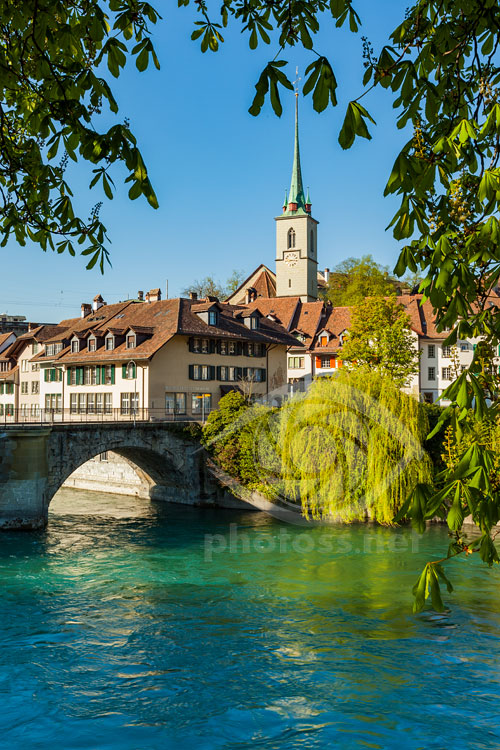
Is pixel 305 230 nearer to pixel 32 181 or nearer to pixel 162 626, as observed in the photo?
pixel 162 626

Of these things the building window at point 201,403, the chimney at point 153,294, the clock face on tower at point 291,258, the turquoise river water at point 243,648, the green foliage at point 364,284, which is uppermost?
the clock face on tower at point 291,258

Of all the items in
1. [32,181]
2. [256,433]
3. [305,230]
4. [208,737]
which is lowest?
[208,737]

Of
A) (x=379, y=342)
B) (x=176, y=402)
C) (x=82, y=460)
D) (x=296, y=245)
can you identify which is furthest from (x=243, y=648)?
(x=296, y=245)

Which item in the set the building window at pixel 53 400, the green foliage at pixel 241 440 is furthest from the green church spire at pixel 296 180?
the green foliage at pixel 241 440

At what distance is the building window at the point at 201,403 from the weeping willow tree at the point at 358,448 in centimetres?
1192

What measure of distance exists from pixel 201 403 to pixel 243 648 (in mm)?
26511

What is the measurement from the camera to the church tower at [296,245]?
83125 millimetres

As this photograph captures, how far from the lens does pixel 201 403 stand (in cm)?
4034

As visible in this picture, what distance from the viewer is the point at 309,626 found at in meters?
15.6

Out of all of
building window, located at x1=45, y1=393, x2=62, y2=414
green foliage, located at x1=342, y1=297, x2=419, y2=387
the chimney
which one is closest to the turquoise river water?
green foliage, located at x1=342, y1=297, x2=419, y2=387

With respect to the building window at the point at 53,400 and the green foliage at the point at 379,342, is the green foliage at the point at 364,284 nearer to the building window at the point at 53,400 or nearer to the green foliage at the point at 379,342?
the green foliage at the point at 379,342

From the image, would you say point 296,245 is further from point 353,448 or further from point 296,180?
point 353,448

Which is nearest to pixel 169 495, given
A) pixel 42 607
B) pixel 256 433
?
pixel 256 433

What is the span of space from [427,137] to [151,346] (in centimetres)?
3608
